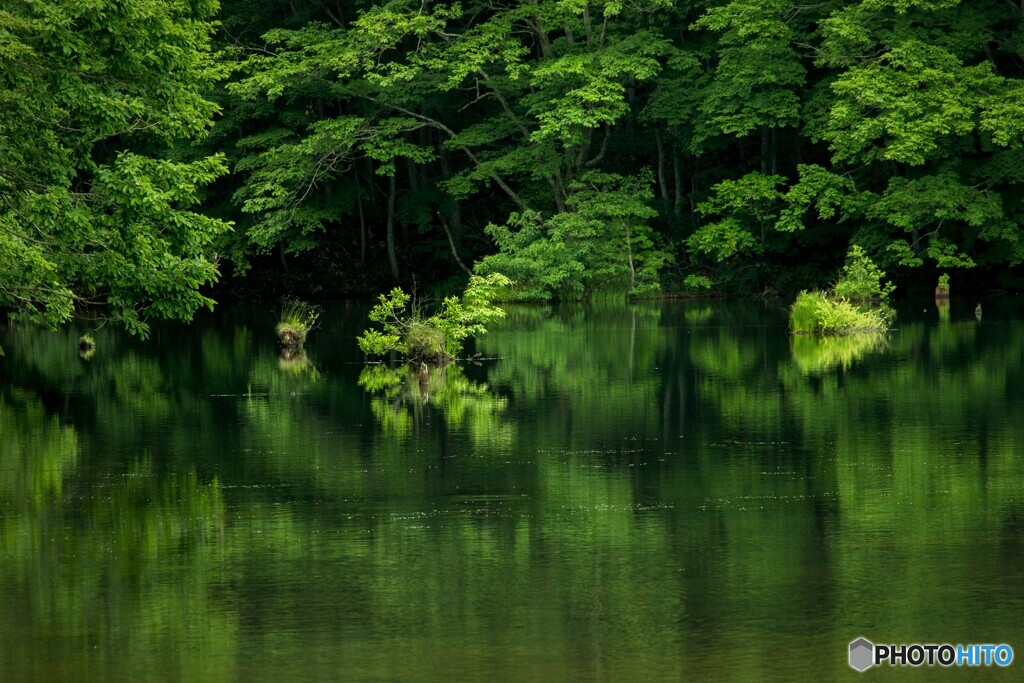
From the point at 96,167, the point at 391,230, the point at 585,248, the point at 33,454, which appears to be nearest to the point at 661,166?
the point at 585,248

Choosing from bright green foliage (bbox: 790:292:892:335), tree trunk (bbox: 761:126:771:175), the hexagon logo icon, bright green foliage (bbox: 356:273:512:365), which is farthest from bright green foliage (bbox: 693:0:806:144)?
the hexagon logo icon

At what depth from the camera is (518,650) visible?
7.18m

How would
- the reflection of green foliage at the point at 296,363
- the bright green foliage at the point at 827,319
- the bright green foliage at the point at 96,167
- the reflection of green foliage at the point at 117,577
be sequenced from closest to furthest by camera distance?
the reflection of green foliage at the point at 117,577 < the bright green foliage at the point at 96,167 < the reflection of green foliage at the point at 296,363 < the bright green foliage at the point at 827,319

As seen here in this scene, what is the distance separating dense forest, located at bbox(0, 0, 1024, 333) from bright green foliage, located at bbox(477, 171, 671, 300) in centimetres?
9

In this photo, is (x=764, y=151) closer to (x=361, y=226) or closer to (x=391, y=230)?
(x=391, y=230)

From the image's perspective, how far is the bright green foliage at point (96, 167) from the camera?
1925 centimetres

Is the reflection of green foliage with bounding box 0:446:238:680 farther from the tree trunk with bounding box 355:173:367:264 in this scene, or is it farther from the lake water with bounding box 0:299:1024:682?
the tree trunk with bounding box 355:173:367:264

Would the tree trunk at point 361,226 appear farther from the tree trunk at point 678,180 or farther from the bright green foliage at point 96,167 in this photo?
the bright green foliage at point 96,167

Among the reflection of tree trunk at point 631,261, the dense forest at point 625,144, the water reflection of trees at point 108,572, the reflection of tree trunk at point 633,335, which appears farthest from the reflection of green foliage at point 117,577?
the reflection of tree trunk at point 631,261

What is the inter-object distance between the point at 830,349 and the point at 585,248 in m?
19.4

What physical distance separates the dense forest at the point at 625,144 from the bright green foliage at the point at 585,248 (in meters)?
0.09

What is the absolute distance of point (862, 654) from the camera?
699 cm

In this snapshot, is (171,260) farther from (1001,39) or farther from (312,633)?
(1001,39)

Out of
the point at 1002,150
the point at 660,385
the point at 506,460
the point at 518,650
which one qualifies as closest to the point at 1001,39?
the point at 1002,150
